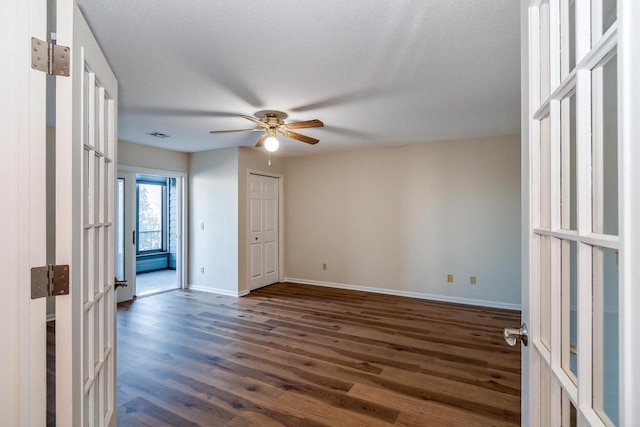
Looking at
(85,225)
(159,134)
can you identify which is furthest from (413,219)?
(85,225)

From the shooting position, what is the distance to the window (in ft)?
23.8

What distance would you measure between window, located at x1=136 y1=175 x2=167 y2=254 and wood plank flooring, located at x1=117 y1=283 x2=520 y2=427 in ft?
10.9

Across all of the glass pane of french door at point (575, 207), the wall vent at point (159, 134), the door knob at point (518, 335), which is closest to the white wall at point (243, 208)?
the wall vent at point (159, 134)

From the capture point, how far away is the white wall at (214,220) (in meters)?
4.91

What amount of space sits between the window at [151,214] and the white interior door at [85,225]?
21.4 feet

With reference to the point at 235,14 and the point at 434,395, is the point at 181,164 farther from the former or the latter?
the point at 434,395

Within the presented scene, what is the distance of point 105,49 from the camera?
78.1 inches

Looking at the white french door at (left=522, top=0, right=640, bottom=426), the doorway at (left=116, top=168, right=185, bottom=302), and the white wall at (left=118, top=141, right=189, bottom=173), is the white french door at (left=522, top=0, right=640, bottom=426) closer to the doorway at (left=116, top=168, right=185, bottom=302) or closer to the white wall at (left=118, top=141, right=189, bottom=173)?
the white wall at (left=118, top=141, right=189, bottom=173)

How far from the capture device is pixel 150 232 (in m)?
7.47

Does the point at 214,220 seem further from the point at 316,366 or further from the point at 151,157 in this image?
the point at 316,366

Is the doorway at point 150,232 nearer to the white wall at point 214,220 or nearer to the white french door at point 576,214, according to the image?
the white wall at point 214,220

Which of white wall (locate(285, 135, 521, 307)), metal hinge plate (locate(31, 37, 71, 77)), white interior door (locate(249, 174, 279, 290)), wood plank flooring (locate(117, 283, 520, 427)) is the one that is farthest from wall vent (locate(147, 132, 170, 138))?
metal hinge plate (locate(31, 37, 71, 77))

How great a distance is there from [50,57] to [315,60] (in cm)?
156

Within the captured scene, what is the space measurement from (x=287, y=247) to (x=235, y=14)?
461 cm
